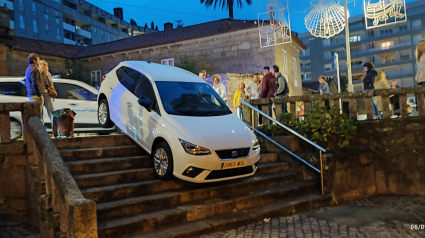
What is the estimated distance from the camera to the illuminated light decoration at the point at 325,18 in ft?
29.4

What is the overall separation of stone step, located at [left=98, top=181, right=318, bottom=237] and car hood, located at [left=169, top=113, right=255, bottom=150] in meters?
0.94

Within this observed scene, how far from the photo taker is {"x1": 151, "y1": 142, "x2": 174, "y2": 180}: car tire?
5.95 metres

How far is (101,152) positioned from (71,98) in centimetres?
343

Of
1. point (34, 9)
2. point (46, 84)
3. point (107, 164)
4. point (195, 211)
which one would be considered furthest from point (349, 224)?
point (34, 9)

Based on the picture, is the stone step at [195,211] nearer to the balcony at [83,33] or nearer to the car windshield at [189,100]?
the car windshield at [189,100]

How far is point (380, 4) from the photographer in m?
8.65

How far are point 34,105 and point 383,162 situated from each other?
7501 millimetres

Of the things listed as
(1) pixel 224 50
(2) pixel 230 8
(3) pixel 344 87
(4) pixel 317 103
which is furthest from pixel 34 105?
(3) pixel 344 87

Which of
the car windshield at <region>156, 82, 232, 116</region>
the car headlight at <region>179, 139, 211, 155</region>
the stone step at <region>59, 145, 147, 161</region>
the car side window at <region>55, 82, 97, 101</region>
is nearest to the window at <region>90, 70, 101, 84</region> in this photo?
the car side window at <region>55, 82, 97, 101</region>

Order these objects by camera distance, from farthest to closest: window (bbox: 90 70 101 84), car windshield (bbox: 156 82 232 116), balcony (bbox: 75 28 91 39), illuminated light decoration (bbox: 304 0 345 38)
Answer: balcony (bbox: 75 28 91 39) < window (bbox: 90 70 101 84) < illuminated light decoration (bbox: 304 0 345 38) < car windshield (bbox: 156 82 232 116)

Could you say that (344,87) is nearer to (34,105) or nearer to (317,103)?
(317,103)

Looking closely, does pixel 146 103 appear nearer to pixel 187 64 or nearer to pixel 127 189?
pixel 127 189

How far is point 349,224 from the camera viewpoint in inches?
228

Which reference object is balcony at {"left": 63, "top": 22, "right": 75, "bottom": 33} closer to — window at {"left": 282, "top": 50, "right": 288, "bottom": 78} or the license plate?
window at {"left": 282, "top": 50, "right": 288, "bottom": 78}
